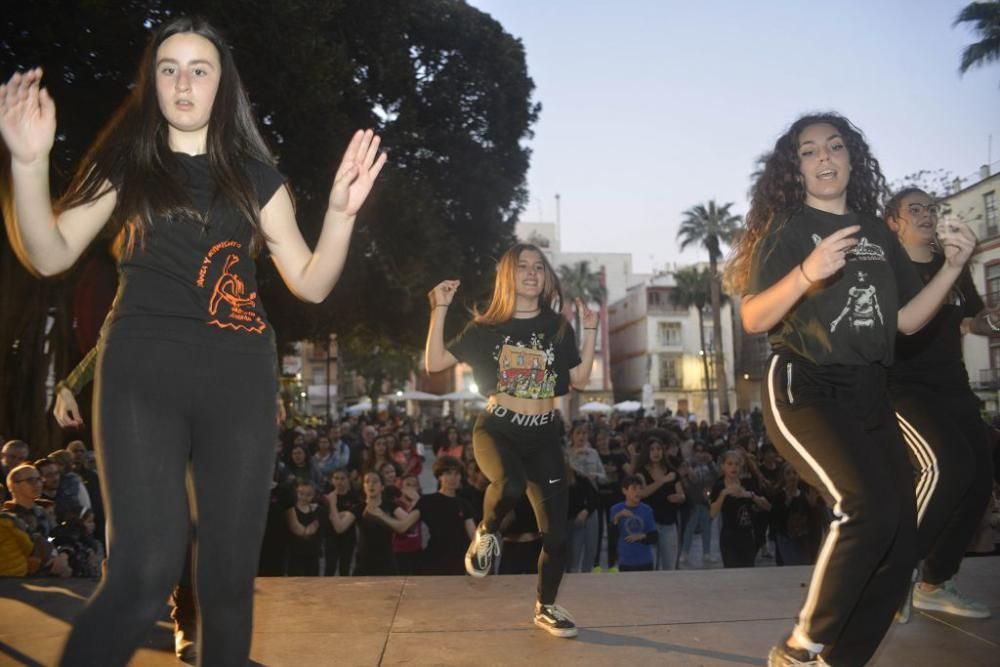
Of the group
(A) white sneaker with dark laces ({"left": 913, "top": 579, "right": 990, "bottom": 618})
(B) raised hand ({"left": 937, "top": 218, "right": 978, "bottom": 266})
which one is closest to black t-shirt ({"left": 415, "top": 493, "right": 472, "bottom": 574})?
(A) white sneaker with dark laces ({"left": 913, "top": 579, "right": 990, "bottom": 618})

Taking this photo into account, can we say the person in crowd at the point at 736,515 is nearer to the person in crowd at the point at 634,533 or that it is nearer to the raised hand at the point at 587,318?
the person in crowd at the point at 634,533

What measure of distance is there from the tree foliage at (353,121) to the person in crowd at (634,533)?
367 inches

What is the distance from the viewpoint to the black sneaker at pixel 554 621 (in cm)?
372

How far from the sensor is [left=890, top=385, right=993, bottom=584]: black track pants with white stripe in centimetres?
355

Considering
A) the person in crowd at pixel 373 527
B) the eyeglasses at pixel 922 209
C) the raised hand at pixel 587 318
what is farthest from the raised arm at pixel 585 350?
the person in crowd at pixel 373 527

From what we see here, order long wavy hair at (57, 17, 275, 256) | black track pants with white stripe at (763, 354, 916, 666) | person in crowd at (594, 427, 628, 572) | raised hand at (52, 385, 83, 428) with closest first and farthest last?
long wavy hair at (57, 17, 275, 256), black track pants with white stripe at (763, 354, 916, 666), raised hand at (52, 385, 83, 428), person in crowd at (594, 427, 628, 572)

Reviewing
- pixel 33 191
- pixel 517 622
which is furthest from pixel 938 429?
pixel 33 191

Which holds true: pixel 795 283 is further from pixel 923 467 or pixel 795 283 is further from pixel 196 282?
pixel 196 282

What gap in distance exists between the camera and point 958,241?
9.43ft

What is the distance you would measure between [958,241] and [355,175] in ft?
6.81

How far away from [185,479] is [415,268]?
1906 centimetres

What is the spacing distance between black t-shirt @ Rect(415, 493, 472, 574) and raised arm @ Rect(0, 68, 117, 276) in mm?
6112

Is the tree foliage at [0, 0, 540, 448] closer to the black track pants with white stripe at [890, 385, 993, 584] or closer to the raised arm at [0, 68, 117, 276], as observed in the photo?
the raised arm at [0, 68, 117, 276]

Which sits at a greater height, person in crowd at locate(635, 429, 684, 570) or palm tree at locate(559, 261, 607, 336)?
palm tree at locate(559, 261, 607, 336)
